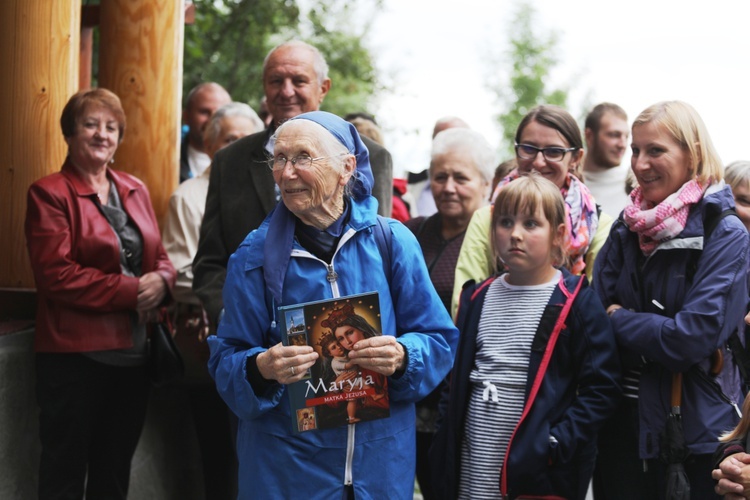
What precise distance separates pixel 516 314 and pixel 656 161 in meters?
0.85

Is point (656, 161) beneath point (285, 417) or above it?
above

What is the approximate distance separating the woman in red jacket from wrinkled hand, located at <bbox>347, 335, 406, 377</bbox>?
207cm

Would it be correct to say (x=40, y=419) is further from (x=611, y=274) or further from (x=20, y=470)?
(x=611, y=274)

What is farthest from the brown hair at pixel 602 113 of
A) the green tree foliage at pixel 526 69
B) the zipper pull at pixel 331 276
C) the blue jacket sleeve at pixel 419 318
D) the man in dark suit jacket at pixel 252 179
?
the green tree foliage at pixel 526 69

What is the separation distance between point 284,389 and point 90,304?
71.6 inches

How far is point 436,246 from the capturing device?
504 cm

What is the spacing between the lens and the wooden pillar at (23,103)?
221 inches

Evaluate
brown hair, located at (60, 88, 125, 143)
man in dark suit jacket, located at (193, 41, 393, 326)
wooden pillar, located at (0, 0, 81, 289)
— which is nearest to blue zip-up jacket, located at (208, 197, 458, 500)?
man in dark suit jacket, located at (193, 41, 393, 326)

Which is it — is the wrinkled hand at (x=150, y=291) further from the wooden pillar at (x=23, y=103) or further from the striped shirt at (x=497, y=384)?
the striped shirt at (x=497, y=384)

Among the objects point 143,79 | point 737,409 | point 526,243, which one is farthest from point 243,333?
point 143,79

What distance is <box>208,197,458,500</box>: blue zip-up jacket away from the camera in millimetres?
3342

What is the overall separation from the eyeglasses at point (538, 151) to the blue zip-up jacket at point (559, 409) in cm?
73

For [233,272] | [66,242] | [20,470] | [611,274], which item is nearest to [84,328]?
[66,242]

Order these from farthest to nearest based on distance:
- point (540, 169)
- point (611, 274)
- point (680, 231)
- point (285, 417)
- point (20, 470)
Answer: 1. point (20, 470)
2. point (540, 169)
3. point (611, 274)
4. point (680, 231)
5. point (285, 417)
